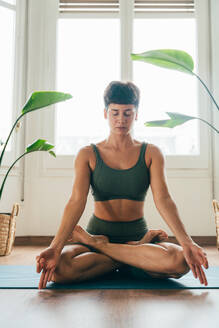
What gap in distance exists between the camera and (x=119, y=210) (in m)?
1.60

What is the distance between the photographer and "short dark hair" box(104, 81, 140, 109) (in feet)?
5.15

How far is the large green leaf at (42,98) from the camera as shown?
2072 mm

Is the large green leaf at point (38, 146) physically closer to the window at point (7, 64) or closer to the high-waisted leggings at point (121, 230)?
the window at point (7, 64)

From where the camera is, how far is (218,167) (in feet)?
9.60

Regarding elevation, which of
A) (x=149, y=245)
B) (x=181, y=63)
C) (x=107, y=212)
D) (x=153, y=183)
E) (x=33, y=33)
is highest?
(x=33, y=33)

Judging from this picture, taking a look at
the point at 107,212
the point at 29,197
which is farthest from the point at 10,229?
the point at 107,212

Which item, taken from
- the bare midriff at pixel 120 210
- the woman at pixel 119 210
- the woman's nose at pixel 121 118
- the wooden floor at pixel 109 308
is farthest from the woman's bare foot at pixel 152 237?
the woman's nose at pixel 121 118

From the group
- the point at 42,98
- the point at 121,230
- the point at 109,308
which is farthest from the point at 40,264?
the point at 42,98

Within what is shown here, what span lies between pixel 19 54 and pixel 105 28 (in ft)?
2.53

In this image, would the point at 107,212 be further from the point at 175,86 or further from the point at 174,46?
the point at 174,46

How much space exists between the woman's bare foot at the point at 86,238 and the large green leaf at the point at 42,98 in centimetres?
89

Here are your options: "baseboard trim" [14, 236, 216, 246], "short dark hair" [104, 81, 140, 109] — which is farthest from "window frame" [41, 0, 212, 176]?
"short dark hair" [104, 81, 140, 109]

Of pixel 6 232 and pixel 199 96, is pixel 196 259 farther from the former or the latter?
pixel 199 96

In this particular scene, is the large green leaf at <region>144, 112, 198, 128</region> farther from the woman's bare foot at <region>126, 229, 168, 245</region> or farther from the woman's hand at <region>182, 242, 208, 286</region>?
the woman's hand at <region>182, 242, 208, 286</region>
